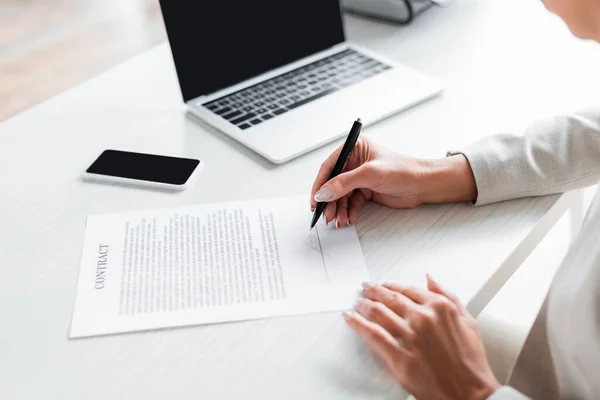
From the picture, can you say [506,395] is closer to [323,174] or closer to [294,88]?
[323,174]

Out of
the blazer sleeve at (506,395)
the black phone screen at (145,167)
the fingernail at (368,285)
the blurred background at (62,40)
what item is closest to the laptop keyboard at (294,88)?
the black phone screen at (145,167)

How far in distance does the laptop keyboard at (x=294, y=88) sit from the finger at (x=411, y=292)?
40 centimetres

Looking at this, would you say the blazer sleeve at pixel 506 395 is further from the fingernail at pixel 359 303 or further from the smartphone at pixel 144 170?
the smartphone at pixel 144 170

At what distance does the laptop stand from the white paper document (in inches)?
6.1

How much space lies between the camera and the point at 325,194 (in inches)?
32.9

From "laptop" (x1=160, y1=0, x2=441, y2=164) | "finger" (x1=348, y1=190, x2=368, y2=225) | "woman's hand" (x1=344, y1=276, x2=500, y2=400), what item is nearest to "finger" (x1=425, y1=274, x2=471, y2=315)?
"woman's hand" (x1=344, y1=276, x2=500, y2=400)

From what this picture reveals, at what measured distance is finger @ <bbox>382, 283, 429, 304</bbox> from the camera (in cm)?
72

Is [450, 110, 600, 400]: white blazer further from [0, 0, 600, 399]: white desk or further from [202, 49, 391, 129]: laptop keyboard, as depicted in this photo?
[202, 49, 391, 129]: laptop keyboard

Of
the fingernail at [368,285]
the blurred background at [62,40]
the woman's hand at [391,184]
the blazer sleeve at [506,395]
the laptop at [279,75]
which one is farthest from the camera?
the blurred background at [62,40]

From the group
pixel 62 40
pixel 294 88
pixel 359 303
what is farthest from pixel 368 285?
pixel 62 40

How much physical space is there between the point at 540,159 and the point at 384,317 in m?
0.34

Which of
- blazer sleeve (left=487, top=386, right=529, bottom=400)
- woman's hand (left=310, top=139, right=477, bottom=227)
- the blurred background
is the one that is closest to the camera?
blazer sleeve (left=487, top=386, right=529, bottom=400)

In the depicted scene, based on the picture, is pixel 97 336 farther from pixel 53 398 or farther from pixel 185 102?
pixel 185 102

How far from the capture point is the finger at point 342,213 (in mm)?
850
